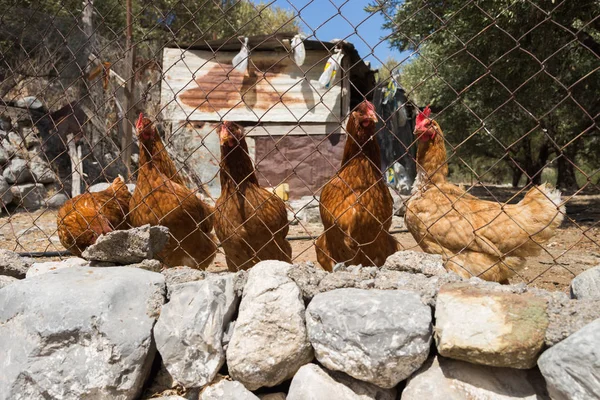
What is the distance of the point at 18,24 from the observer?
9453 mm

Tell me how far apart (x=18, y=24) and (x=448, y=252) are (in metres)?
10.2

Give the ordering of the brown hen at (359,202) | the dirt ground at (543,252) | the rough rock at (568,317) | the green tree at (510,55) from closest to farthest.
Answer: the rough rock at (568,317) < the brown hen at (359,202) < the dirt ground at (543,252) < the green tree at (510,55)

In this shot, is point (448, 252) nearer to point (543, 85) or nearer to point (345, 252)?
point (345, 252)

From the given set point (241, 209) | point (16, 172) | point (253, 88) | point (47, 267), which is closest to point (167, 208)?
point (241, 209)

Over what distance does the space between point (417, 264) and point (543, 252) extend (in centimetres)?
371

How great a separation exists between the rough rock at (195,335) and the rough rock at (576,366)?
1.13 m

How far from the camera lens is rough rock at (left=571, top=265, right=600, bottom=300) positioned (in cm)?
162

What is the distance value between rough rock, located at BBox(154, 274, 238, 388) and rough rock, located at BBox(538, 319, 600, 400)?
113cm

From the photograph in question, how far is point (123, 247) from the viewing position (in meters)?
2.26

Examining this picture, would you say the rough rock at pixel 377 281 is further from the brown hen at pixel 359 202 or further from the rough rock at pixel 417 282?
the brown hen at pixel 359 202

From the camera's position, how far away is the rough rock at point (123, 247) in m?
2.23

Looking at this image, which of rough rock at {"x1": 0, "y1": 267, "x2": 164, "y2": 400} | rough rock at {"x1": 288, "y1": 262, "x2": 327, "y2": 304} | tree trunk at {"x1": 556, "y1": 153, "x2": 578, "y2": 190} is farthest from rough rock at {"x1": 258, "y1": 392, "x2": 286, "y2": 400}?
tree trunk at {"x1": 556, "y1": 153, "x2": 578, "y2": 190}

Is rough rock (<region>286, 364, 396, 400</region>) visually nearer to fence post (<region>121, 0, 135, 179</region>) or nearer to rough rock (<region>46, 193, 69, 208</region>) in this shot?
fence post (<region>121, 0, 135, 179</region>)

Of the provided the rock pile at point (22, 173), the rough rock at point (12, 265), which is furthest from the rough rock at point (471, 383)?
the rock pile at point (22, 173)
